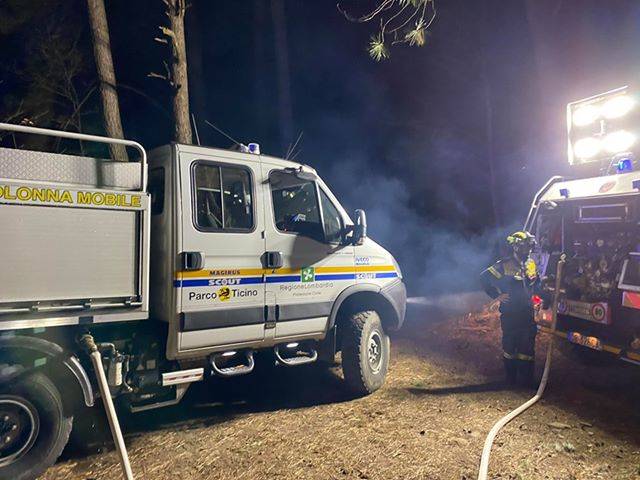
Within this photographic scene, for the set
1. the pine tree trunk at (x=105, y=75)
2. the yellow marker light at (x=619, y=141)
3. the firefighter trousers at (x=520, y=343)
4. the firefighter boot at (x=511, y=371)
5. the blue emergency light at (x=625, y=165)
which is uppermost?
the pine tree trunk at (x=105, y=75)

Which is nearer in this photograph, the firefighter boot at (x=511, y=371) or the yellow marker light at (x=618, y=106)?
the firefighter boot at (x=511, y=371)

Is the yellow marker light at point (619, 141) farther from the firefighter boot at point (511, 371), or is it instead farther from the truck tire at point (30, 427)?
the truck tire at point (30, 427)

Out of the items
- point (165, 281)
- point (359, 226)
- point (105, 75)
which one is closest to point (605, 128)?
point (359, 226)

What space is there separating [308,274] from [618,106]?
185 inches

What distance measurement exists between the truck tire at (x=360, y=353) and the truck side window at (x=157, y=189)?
2395mm

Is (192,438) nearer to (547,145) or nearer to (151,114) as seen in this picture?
(151,114)

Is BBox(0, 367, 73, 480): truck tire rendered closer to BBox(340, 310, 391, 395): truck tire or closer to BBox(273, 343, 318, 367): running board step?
BBox(273, 343, 318, 367): running board step

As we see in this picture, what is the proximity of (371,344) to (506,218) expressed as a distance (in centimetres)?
1058

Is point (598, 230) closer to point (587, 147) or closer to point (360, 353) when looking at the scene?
point (587, 147)

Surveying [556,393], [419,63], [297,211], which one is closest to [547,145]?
Result: [419,63]

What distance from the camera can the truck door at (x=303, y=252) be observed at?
4590mm

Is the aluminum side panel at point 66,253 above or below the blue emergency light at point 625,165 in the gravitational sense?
below

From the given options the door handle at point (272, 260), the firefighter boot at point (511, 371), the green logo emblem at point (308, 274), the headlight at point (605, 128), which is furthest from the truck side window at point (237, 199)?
the headlight at point (605, 128)

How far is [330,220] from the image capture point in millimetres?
5094
